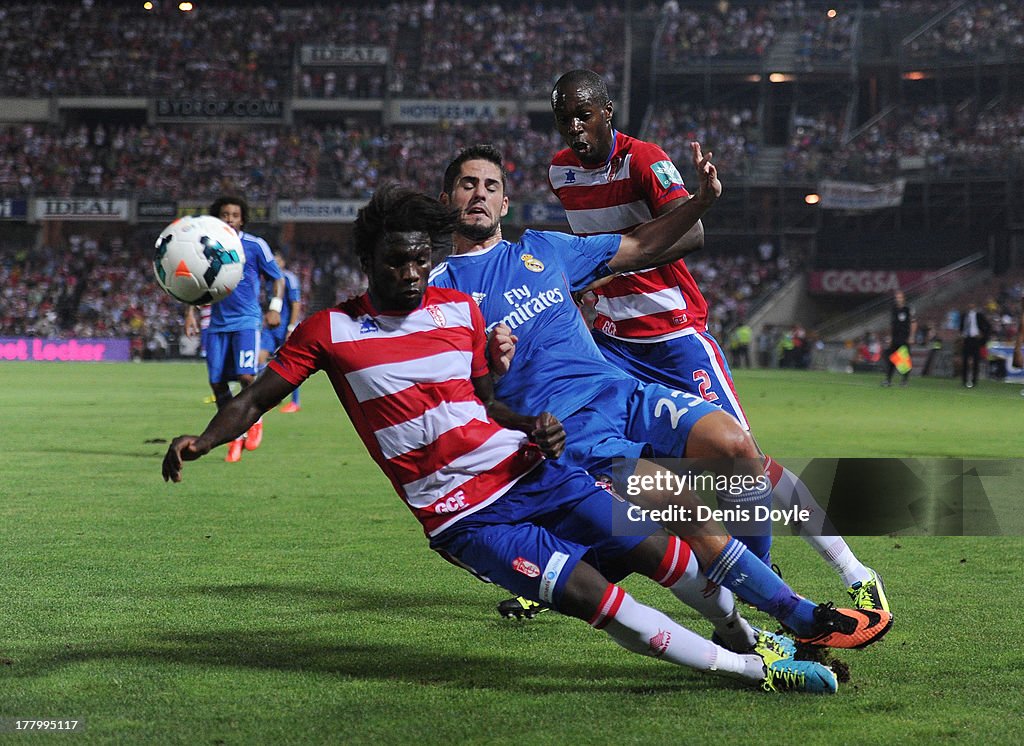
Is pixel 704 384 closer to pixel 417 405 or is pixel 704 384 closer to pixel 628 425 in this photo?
pixel 628 425

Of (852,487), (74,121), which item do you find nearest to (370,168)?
(74,121)

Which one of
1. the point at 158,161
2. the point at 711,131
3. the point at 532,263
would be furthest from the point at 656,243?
the point at 158,161

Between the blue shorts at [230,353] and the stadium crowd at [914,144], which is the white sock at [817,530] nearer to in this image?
the blue shorts at [230,353]

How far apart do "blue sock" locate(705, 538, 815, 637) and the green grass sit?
13.5 inches

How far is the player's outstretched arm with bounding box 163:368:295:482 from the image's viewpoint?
13.0 feet

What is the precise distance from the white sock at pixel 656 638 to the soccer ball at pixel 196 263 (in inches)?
148

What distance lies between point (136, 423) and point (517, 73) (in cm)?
3910

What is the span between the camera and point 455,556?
4.16 m

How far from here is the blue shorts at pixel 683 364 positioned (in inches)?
216

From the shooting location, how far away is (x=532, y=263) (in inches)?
187

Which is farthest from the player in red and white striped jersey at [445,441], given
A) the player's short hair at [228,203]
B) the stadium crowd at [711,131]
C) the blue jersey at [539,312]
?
the stadium crowd at [711,131]

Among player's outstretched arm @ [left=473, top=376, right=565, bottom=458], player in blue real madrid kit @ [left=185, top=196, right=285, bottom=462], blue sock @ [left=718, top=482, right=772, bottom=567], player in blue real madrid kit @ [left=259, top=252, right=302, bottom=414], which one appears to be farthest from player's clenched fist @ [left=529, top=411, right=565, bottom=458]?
player in blue real madrid kit @ [left=259, top=252, right=302, bottom=414]

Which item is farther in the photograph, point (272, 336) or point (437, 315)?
point (272, 336)

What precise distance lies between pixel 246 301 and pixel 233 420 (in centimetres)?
740
